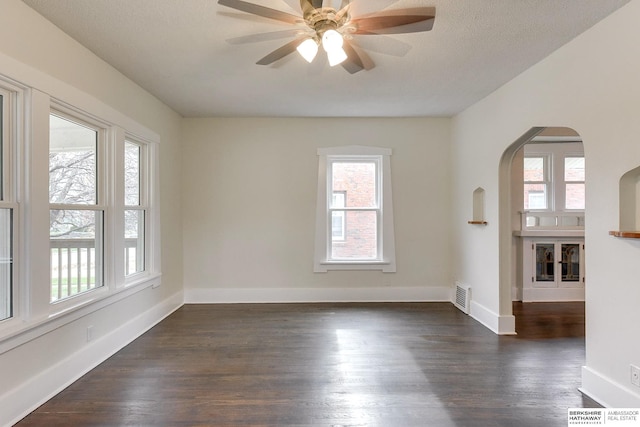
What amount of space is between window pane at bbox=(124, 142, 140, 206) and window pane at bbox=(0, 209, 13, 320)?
1231mm

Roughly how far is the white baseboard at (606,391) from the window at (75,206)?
12.6 feet

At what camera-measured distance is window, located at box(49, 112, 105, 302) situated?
7.93 ft

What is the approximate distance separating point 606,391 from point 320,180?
347 cm

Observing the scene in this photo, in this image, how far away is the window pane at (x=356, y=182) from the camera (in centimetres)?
470

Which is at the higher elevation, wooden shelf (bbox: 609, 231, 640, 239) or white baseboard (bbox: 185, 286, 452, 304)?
wooden shelf (bbox: 609, 231, 640, 239)

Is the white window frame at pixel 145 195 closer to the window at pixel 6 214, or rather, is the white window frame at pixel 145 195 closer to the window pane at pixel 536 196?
the window at pixel 6 214

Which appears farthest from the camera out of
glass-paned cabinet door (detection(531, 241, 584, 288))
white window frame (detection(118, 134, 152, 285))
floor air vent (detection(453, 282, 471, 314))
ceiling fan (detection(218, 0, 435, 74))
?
glass-paned cabinet door (detection(531, 241, 584, 288))

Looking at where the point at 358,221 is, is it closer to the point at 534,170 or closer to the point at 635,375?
the point at 534,170

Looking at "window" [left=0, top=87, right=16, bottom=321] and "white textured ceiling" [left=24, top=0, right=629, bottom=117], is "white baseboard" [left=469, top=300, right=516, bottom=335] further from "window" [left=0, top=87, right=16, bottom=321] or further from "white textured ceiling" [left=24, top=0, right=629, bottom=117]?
"window" [left=0, top=87, right=16, bottom=321]

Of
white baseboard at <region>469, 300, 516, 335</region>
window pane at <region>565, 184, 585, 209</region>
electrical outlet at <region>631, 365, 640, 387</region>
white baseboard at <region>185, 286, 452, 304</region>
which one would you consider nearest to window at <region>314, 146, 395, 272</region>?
white baseboard at <region>185, 286, 452, 304</region>

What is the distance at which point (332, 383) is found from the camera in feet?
8.02

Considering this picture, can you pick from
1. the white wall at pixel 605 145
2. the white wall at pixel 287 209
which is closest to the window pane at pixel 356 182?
the white wall at pixel 287 209

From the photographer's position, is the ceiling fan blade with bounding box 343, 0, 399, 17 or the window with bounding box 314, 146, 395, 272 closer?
the ceiling fan blade with bounding box 343, 0, 399, 17

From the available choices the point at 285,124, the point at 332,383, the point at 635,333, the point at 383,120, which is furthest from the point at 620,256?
the point at 285,124
